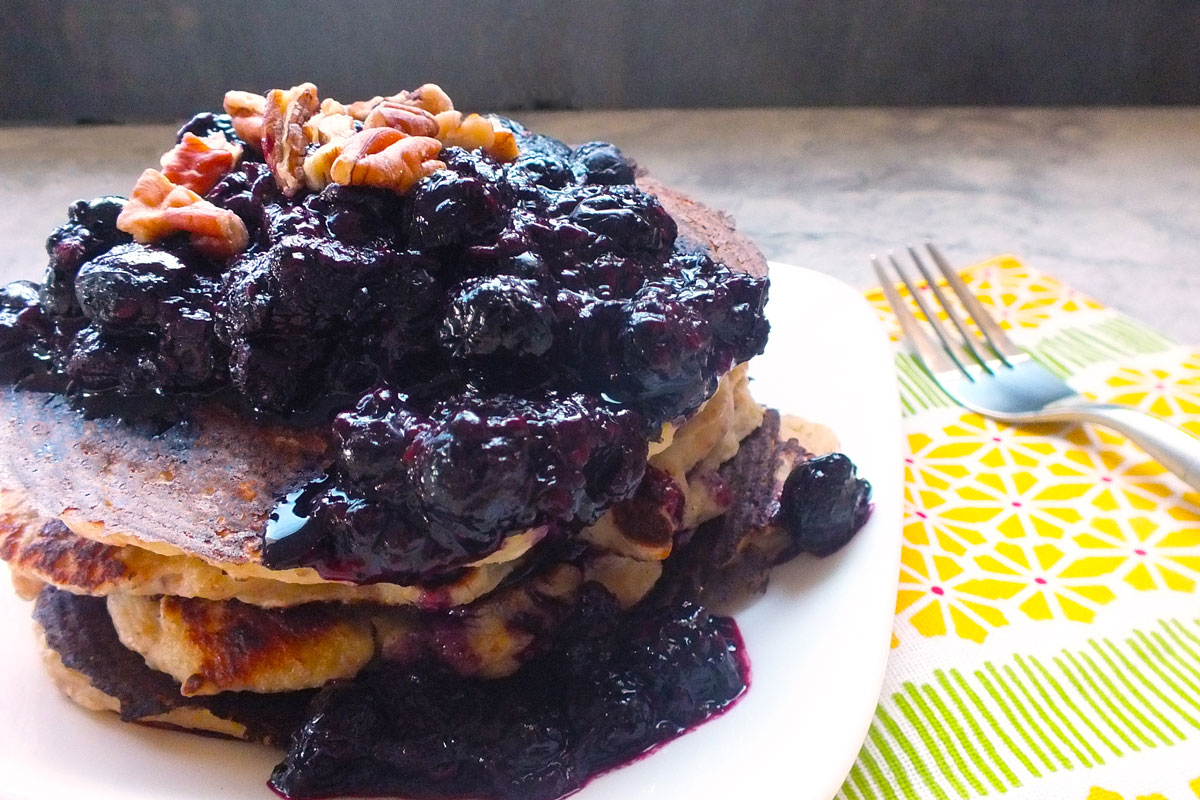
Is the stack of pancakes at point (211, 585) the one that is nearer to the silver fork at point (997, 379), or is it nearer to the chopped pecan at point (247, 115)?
the chopped pecan at point (247, 115)

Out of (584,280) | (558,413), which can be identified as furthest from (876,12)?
(558,413)

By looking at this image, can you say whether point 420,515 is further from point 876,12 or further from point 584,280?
point 876,12

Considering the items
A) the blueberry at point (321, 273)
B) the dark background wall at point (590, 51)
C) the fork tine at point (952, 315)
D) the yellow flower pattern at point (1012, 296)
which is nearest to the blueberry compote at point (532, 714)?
the blueberry at point (321, 273)

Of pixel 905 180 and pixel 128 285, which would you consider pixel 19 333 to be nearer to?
pixel 128 285

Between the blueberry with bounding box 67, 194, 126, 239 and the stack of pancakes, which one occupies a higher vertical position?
the blueberry with bounding box 67, 194, 126, 239

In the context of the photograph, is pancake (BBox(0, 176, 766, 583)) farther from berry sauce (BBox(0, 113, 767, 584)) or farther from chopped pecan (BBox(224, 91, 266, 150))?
chopped pecan (BBox(224, 91, 266, 150))

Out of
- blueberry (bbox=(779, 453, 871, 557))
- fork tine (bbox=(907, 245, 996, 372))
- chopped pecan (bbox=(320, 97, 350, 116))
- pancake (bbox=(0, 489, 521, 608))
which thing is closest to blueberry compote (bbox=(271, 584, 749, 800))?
pancake (bbox=(0, 489, 521, 608))

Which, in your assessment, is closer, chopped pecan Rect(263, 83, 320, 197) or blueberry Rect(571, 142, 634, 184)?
chopped pecan Rect(263, 83, 320, 197)

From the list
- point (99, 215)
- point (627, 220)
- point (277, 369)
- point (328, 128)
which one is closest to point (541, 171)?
point (627, 220)
